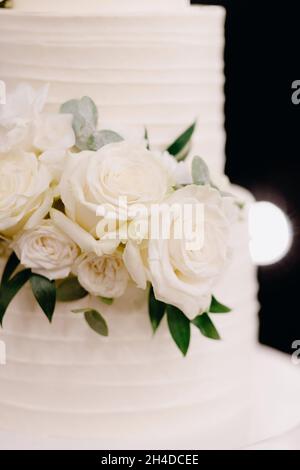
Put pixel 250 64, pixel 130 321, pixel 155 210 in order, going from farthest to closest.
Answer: pixel 250 64
pixel 130 321
pixel 155 210

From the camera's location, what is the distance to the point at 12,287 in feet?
6.18

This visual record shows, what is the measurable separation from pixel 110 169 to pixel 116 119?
159 millimetres

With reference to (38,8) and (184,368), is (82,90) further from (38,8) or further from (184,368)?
(184,368)

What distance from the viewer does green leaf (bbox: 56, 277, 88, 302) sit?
187 centimetres

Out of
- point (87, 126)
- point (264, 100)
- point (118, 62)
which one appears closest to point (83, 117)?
point (87, 126)

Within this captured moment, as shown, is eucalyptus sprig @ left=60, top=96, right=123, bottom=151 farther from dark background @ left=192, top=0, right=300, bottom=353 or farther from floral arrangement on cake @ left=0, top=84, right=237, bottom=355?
dark background @ left=192, top=0, right=300, bottom=353

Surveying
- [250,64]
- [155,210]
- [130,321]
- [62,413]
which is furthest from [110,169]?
[250,64]

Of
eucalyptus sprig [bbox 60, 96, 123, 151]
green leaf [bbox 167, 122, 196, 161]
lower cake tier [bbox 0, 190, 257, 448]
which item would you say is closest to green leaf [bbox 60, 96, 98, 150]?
eucalyptus sprig [bbox 60, 96, 123, 151]

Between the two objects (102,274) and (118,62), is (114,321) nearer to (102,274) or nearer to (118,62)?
(102,274)

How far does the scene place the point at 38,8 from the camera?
78.0 inches

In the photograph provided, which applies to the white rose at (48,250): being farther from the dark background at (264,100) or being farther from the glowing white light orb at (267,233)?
the dark background at (264,100)

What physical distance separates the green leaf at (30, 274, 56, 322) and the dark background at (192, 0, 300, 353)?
A: 1.29 m

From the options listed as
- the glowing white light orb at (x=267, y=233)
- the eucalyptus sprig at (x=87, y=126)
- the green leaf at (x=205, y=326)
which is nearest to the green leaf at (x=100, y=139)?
Answer: the eucalyptus sprig at (x=87, y=126)

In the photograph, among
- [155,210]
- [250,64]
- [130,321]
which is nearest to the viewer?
[155,210]
